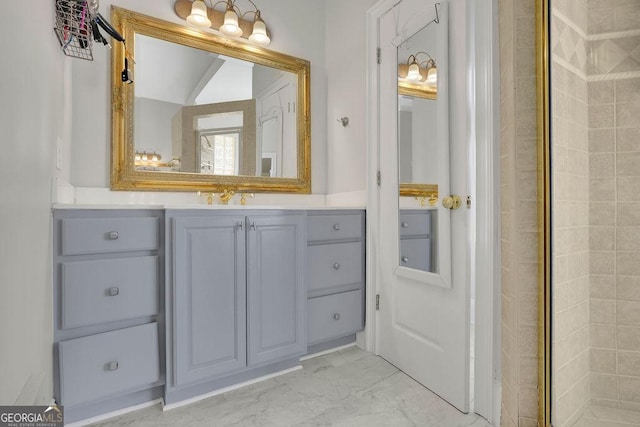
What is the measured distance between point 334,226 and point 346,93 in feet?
3.38

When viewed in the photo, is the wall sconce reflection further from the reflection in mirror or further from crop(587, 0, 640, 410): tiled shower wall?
crop(587, 0, 640, 410): tiled shower wall

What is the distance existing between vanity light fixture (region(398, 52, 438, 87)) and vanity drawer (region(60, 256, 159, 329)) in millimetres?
1581

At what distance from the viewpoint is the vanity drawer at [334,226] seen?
1.97 m

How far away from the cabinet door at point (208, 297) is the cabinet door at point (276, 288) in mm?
58

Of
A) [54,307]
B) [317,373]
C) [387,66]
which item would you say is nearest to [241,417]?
[317,373]

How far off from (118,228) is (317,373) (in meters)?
1.25

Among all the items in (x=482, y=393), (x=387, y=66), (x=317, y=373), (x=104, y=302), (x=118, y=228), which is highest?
(x=387, y=66)

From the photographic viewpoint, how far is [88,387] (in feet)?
4.32

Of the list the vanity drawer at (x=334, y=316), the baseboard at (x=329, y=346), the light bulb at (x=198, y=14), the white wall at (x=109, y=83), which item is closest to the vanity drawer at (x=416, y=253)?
the vanity drawer at (x=334, y=316)

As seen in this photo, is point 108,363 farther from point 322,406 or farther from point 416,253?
point 416,253

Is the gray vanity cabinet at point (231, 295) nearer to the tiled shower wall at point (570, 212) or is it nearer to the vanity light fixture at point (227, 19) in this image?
the tiled shower wall at point (570, 212)

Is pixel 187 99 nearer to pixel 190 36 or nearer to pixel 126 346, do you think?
pixel 190 36

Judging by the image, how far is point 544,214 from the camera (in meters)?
1.11

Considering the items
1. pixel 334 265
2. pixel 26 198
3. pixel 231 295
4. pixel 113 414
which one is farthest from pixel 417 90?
pixel 113 414
